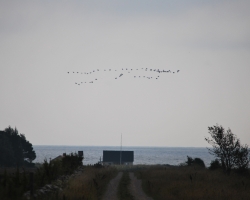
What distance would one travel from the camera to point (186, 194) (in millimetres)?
28906

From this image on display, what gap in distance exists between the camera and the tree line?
87.9 meters

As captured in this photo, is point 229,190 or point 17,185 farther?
point 229,190

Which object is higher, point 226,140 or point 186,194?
point 226,140

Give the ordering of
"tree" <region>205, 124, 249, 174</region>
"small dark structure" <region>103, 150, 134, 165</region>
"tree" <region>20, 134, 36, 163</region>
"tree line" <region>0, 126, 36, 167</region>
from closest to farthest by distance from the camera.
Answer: "tree" <region>205, 124, 249, 174</region> < "tree line" <region>0, 126, 36, 167</region> < "tree" <region>20, 134, 36, 163</region> < "small dark structure" <region>103, 150, 134, 165</region>

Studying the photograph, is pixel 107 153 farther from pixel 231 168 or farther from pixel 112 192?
pixel 112 192

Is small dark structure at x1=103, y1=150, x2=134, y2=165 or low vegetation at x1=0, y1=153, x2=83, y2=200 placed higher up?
small dark structure at x1=103, y1=150, x2=134, y2=165

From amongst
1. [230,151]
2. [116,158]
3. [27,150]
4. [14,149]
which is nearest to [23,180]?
[230,151]

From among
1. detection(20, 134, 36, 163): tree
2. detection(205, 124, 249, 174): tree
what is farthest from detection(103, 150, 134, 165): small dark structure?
detection(205, 124, 249, 174): tree

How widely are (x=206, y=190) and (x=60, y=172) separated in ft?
39.2

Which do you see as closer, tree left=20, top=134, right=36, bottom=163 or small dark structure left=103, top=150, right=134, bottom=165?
tree left=20, top=134, right=36, bottom=163

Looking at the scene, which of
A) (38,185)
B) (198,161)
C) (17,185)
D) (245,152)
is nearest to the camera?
(17,185)

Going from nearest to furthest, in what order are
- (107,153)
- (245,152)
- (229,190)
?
(229,190)
(245,152)
(107,153)

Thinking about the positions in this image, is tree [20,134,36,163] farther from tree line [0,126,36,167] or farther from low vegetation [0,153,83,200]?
low vegetation [0,153,83,200]

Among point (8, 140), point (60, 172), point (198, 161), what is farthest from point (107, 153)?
point (60, 172)
